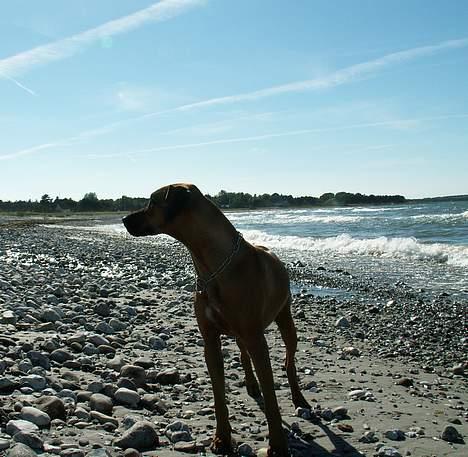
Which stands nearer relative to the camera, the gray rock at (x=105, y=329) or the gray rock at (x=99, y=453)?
the gray rock at (x=99, y=453)

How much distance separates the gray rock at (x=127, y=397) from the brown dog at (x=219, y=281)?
98 centimetres

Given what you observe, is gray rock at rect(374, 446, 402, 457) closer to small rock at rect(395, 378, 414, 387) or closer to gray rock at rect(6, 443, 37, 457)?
small rock at rect(395, 378, 414, 387)

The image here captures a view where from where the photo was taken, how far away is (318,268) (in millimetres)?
19672

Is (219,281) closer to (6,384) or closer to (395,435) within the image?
(395,435)

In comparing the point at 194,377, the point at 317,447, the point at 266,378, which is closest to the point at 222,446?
the point at 266,378

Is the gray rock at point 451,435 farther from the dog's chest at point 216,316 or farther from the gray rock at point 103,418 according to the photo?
the gray rock at point 103,418

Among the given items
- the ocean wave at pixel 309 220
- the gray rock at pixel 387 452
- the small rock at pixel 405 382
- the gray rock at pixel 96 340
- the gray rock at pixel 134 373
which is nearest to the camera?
the gray rock at pixel 387 452

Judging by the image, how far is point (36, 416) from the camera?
425 cm

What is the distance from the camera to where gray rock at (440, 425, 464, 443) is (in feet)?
15.5

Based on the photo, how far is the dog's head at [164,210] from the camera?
14.5 feet

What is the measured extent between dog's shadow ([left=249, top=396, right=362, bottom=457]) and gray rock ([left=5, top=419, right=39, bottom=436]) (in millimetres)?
2067

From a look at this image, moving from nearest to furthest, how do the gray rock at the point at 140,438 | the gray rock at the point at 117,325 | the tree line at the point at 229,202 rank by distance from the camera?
the gray rock at the point at 140,438 → the gray rock at the point at 117,325 → the tree line at the point at 229,202

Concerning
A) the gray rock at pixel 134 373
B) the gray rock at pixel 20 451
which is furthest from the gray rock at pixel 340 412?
the gray rock at pixel 20 451

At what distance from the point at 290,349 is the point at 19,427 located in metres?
2.86
